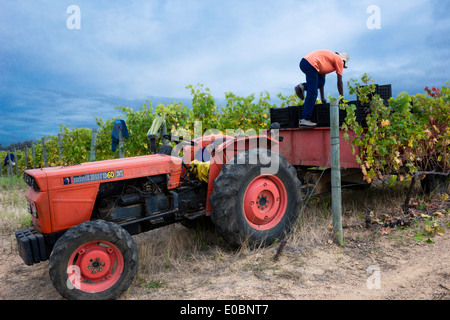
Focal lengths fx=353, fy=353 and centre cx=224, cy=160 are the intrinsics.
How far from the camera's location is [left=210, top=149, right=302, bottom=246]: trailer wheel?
3.61m

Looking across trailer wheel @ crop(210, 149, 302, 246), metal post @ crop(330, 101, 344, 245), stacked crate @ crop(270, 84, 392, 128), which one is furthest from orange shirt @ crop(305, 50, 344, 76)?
trailer wheel @ crop(210, 149, 302, 246)

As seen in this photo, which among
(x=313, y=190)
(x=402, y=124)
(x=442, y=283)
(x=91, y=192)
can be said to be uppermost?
(x=402, y=124)

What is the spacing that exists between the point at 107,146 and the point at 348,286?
27.3ft

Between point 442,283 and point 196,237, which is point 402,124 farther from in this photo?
point 196,237

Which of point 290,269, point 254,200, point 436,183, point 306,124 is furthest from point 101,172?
point 436,183

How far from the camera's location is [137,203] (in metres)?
3.58

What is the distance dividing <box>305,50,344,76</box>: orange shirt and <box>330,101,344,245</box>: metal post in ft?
6.38

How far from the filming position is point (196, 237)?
176 inches

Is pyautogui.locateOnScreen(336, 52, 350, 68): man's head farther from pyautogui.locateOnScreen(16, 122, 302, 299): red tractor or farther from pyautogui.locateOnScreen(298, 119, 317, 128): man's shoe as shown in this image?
pyautogui.locateOnScreen(16, 122, 302, 299): red tractor

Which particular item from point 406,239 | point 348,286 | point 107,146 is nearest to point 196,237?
point 348,286

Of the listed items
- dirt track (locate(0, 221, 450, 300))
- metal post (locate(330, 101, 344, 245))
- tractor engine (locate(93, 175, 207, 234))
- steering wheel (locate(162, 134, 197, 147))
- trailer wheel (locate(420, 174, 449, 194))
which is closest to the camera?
dirt track (locate(0, 221, 450, 300))

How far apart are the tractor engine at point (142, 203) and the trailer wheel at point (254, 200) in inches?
15.7

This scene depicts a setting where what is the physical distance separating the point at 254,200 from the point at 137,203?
4.07ft

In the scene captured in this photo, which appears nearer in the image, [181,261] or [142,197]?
[142,197]
